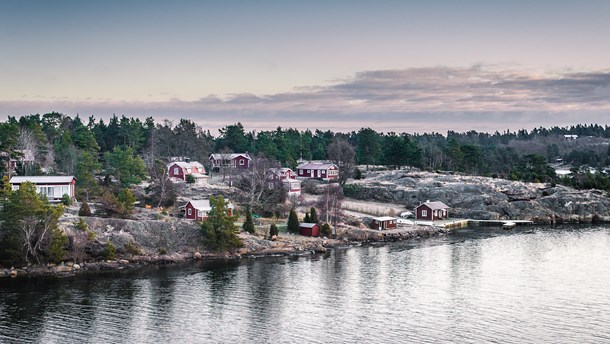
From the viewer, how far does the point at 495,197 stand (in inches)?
3890

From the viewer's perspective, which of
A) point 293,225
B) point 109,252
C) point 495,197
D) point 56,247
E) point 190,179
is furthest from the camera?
point 495,197

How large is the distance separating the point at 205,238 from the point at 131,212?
999 cm

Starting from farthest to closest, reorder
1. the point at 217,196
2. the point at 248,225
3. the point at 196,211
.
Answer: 1. the point at 217,196
2. the point at 196,211
3. the point at 248,225

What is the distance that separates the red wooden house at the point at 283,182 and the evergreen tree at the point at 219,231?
77.9 feet

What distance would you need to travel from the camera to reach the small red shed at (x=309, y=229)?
72250 mm

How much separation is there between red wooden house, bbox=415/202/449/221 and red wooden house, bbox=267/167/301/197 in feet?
60.4

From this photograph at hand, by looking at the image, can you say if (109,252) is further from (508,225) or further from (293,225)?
(508,225)

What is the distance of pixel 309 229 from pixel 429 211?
2651cm

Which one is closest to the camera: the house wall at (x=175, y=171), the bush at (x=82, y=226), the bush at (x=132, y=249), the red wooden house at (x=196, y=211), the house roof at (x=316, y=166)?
the bush at (x=82, y=226)

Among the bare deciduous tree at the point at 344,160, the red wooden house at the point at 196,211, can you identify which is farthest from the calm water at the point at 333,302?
the bare deciduous tree at the point at 344,160

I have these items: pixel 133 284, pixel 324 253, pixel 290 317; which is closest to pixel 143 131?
pixel 324 253

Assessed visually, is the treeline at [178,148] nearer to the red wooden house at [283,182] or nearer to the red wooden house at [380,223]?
the red wooden house at [283,182]

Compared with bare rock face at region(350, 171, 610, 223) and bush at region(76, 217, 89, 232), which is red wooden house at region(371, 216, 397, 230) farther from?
bush at region(76, 217, 89, 232)

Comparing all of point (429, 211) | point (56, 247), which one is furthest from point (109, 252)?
point (429, 211)
